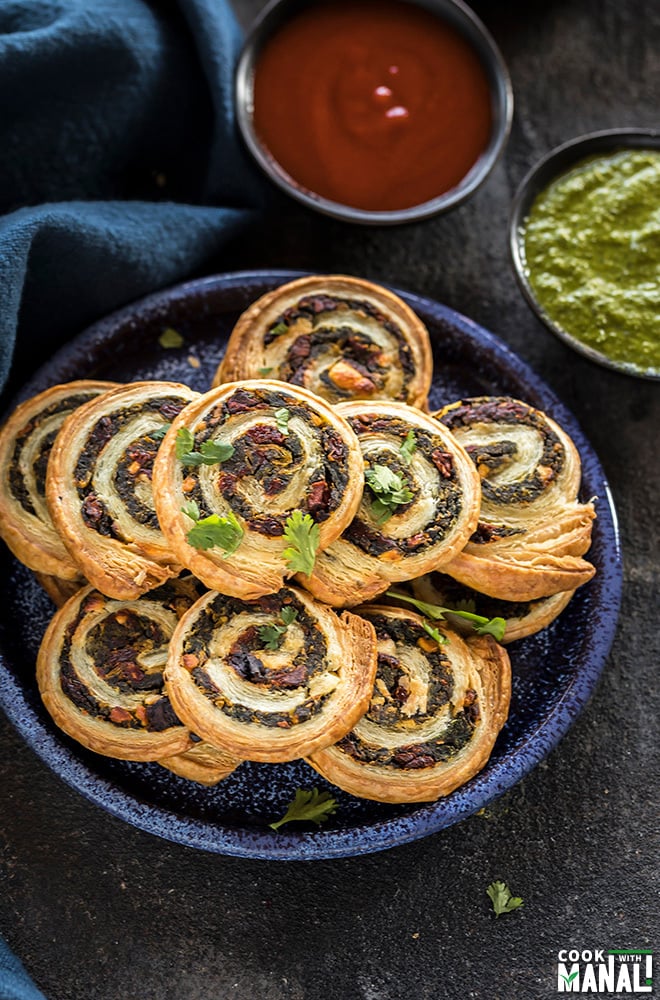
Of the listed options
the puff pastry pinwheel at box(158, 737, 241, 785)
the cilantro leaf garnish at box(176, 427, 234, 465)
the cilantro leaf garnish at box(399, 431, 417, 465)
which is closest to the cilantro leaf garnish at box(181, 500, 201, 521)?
the cilantro leaf garnish at box(176, 427, 234, 465)

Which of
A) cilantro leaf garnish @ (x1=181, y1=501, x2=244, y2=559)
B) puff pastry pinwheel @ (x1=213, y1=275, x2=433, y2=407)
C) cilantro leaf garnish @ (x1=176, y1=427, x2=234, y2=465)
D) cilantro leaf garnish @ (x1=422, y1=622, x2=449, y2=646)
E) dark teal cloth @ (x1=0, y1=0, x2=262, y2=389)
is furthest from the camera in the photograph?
dark teal cloth @ (x1=0, y1=0, x2=262, y2=389)

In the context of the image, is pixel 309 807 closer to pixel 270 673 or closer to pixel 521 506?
pixel 270 673

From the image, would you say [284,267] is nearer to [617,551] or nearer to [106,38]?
[106,38]

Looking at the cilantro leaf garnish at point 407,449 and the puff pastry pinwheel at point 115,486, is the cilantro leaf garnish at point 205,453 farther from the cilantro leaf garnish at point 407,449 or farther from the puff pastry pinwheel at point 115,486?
the cilantro leaf garnish at point 407,449

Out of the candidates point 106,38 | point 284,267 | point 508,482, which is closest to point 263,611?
point 508,482

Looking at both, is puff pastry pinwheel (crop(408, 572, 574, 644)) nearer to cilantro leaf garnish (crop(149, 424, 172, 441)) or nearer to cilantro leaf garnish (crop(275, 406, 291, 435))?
cilantro leaf garnish (crop(275, 406, 291, 435))

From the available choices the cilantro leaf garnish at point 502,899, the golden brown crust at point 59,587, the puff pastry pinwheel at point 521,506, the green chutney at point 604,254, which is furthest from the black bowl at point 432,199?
the cilantro leaf garnish at point 502,899
